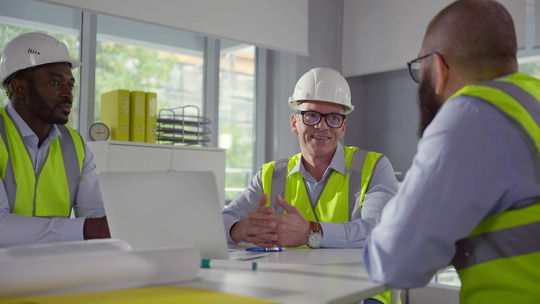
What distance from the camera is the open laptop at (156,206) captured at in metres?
1.66

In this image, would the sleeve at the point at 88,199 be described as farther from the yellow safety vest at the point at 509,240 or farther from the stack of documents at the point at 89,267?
the yellow safety vest at the point at 509,240

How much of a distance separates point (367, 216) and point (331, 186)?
314 millimetres

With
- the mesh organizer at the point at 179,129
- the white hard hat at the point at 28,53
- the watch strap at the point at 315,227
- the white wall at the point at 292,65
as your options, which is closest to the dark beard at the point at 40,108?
the white hard hat at the point at 28,53

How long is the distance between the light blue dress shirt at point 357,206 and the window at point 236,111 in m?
2.74

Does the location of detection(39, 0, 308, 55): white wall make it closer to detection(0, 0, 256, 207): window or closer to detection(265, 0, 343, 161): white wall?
detection(265, 0, 343, 161): white wall

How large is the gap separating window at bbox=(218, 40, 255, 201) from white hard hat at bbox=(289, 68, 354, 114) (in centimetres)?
272

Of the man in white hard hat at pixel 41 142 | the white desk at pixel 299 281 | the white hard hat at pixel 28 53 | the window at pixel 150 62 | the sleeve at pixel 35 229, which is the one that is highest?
the window at pixel 150 62

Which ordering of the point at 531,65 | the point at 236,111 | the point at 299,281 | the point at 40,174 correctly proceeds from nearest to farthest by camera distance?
the point at 299,281 < the point at 40,174 < the point at 531,65 < the point at 236,111

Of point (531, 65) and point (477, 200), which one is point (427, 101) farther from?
point (531, 65)

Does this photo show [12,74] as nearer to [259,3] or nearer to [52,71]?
[52,71]

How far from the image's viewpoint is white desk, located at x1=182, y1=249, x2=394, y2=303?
4.00 feet

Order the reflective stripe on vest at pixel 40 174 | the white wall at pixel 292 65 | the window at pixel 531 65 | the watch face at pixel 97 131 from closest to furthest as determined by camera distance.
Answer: the reflective stripe on vest at pixel 40 174 → the watch face at pixel 97 131 → the window at pixel 531 65 → the white wall at pixel 292 65

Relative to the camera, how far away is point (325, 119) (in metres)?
2.86

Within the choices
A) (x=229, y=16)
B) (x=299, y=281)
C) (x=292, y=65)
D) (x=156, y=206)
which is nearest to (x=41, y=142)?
(x=156, y=206)
